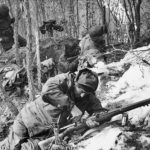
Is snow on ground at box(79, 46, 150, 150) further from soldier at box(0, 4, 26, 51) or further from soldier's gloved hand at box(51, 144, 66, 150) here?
soldier at box(0, 4, 26, 51)

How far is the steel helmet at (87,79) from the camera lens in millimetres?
4676

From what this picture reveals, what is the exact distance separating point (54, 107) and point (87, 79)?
26.8 inches

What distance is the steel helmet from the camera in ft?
15.3

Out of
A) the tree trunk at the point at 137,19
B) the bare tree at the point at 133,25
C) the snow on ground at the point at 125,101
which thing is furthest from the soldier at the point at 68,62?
the tree trunk at the point at 137,19

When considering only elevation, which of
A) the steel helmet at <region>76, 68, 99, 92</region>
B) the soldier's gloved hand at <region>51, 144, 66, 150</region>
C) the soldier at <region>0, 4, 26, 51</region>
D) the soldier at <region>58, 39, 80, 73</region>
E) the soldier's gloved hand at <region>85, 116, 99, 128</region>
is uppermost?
the soldier at <region>0, 4, 26, 51</region>

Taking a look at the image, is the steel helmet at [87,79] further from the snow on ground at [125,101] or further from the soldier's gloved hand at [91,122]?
the snow on ground at [125,101]

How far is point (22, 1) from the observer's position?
8.13m

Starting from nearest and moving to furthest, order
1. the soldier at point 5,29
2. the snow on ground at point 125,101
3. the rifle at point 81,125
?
the snow on ground at point 125,101 → the rifle at point 81,125 → the soldier at point 5,29

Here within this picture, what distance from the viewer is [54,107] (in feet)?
16.2

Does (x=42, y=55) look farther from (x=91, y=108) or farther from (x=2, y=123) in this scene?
(x=91, y=108)

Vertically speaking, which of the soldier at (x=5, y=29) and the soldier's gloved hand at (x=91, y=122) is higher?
the soldier at (x=5, y=29)

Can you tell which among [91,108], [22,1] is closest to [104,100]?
[91,108]

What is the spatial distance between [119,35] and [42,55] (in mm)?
2469

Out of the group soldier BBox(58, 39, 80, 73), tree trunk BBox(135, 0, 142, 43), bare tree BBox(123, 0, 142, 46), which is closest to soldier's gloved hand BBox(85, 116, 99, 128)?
soldier BBox(58, 39, 80, 73)
